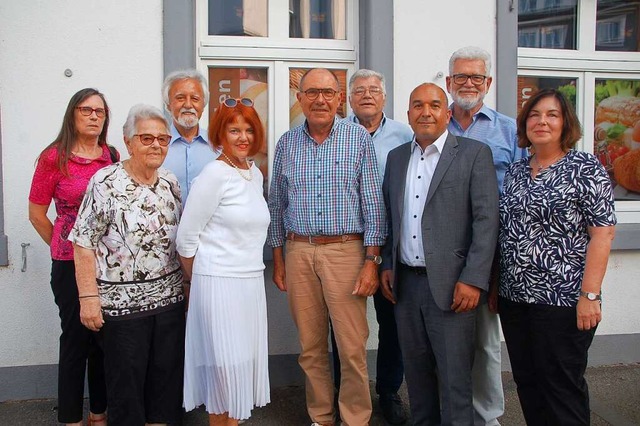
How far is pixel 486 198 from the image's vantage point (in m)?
3.03

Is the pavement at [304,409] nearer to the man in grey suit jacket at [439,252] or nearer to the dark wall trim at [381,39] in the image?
the man in grey suit jacket at [439,252]

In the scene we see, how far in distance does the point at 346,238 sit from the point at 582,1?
334 cm

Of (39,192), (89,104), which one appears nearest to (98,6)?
(89,104)

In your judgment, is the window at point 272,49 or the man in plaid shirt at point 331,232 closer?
the man in plaid shirt at point 331,232

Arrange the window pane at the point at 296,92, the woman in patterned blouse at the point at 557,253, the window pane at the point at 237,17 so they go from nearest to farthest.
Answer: the woman in patterned blouse at the point at 557,253 < the window pane at the point at 237,17 < the window pane at the point at 296,92

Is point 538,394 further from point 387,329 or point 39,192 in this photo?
point 39,192

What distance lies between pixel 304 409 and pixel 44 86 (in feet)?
9.40

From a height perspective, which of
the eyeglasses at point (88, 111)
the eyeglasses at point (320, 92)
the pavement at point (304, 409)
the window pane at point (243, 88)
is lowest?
the pavement at point (304, 409)

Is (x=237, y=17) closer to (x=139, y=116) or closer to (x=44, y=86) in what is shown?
(x=44, y=86)

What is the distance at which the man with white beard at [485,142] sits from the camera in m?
3.49

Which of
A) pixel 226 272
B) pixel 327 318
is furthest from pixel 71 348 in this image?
pixel 327 318

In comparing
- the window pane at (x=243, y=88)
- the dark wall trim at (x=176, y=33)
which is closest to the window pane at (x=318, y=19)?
the window pane at (x=243, y=88)

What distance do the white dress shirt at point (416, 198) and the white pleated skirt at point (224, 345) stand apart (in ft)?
2.71

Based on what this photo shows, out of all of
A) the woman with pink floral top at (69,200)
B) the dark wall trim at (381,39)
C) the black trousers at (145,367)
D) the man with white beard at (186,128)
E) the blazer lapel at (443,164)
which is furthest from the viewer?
the dark wall trim at (381,39)
